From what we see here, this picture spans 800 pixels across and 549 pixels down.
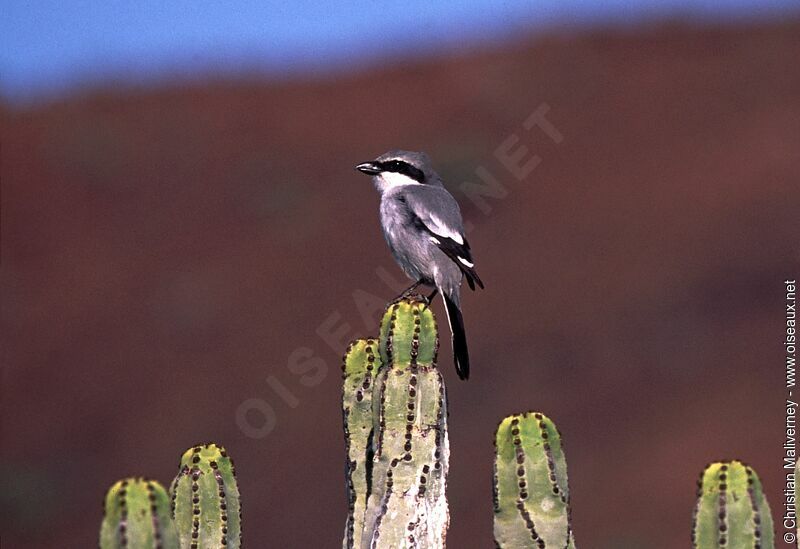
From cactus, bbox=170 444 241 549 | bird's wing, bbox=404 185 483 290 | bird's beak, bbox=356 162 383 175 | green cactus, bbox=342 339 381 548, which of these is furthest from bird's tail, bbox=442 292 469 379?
cactus, bbox=170 444 241 549

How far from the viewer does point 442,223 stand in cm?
852

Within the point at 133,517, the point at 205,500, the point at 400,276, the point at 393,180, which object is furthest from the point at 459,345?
the point at 400,276

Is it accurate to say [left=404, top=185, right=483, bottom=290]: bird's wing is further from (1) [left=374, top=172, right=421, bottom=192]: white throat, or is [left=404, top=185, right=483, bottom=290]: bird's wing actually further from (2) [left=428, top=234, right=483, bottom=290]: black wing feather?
(1) [left=374, top=172, right=421, bottom=192]: white throat

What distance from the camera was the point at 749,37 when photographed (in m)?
35.4

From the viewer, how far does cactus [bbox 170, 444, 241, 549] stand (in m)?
6.11

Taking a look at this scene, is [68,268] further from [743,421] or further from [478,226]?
[743,421]

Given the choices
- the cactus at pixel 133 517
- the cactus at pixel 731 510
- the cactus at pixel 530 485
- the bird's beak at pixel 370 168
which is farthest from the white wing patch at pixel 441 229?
the cactus at pixel 133 517

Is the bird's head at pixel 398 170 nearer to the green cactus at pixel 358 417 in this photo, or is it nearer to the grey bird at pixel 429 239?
the grey bird at pixel 429 239

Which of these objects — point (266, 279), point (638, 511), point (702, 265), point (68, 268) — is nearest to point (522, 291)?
point (702, 265)

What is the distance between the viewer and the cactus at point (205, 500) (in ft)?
20.0

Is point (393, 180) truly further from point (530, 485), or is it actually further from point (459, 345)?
point (530, 485)

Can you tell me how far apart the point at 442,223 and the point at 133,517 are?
398 cm

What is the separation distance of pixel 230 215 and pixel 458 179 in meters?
5.61

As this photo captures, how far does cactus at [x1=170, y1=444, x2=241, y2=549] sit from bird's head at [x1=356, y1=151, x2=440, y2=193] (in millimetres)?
3452
